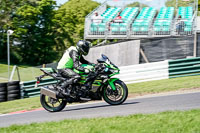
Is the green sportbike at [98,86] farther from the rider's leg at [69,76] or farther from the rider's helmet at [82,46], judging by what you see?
the rider's helmet at [82,46]

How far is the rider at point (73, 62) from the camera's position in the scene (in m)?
8.34

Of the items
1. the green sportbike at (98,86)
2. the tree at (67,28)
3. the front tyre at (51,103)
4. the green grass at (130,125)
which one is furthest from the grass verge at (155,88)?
the tree at (67,28)

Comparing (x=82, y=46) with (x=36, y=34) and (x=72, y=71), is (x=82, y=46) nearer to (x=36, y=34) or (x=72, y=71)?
(x=72, y=71)

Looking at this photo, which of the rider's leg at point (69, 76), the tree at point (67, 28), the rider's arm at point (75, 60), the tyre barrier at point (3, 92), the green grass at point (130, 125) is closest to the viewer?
the green grass at point (130, 125)

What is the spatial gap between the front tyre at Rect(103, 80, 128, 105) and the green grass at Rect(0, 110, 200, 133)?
185 centimetres

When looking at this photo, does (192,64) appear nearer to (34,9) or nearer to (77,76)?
(77,76)

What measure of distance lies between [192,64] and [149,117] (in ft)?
31.0

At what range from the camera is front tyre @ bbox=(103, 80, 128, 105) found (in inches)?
332

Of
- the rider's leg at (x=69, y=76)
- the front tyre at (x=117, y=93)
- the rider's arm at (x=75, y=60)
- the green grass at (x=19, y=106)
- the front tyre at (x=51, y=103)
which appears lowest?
the green grass at (x=19, y=106)

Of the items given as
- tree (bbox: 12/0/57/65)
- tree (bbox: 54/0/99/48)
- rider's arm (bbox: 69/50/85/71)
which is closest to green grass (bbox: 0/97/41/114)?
rider's arm (bbox: 69/50/85/71)

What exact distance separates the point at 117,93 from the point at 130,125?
8.80 feet

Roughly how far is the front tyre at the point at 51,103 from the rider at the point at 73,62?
1.60 feet

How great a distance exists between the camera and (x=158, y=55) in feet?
60.3

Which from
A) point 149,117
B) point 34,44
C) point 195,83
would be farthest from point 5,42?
point 149,117
